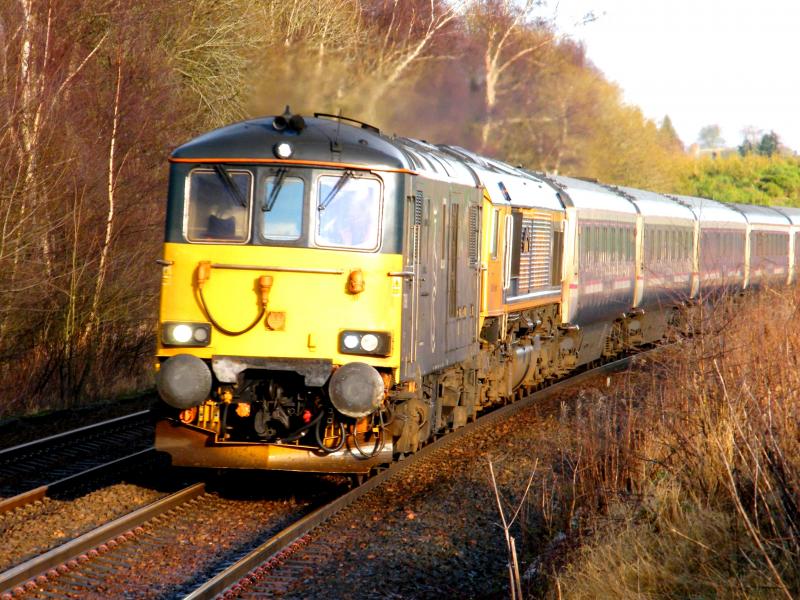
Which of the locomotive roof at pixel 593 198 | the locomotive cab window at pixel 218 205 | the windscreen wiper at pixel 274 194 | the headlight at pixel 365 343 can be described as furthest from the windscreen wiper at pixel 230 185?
the locomotive roof at pixel 593 198

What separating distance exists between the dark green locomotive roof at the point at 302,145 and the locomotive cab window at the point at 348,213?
0.18 metres

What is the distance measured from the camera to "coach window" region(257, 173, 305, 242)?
29.9 ft

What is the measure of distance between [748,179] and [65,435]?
5649cm

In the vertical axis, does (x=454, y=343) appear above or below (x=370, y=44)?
below

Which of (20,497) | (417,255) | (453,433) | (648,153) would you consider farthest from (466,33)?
(648,153)

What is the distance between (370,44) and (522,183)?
242 inches

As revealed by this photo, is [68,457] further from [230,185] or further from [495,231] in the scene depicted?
[495,231]

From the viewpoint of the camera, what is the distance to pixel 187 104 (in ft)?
65.1

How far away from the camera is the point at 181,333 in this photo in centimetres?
916

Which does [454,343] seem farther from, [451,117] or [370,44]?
[370,44]

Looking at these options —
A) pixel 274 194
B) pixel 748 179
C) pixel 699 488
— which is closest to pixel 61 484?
pixel 274 194

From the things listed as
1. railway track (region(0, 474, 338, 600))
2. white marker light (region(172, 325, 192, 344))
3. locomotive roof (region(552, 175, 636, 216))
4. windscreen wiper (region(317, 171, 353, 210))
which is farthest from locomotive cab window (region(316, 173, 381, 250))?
locomotive roof (region(552, 175, 636, 216))

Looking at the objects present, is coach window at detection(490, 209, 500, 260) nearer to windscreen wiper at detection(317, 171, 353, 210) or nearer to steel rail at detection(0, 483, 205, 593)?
windscreen wiper at detection(317, 171, 353, 210)

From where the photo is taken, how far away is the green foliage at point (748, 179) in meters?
60.7
